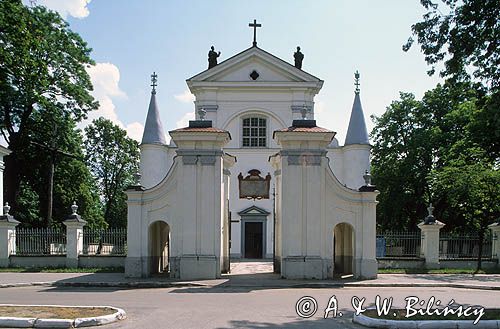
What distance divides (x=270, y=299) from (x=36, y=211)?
2889 centimetres

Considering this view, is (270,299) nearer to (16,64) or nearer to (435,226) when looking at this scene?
(435,226)

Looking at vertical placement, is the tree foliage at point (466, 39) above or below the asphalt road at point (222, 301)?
above

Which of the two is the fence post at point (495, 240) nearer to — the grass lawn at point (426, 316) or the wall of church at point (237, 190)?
the wall of church at point (237, 190)

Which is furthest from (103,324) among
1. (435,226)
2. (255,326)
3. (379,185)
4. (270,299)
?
(379,185)

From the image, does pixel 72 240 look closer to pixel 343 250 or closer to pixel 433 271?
pixel 343 250

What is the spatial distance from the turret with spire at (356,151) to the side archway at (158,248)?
13542 mm

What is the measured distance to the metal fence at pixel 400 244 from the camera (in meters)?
26.3

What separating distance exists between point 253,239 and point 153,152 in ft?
25.5

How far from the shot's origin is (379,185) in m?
41.9

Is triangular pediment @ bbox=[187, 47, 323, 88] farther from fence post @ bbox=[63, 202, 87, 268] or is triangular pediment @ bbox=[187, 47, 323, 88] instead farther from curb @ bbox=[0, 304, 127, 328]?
curb @ bbox=[0, 304, 127, 328]

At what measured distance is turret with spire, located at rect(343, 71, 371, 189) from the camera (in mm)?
32594

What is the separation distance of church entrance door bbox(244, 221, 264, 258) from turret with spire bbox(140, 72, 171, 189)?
5919 millimetres

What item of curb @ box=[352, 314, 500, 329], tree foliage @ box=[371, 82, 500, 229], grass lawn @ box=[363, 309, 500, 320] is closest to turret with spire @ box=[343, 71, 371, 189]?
tree foliage @ box=[371, 82, 500, 229]

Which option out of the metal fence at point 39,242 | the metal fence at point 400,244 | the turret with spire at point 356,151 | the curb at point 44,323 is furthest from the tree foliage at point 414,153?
the curb at point 44,323
